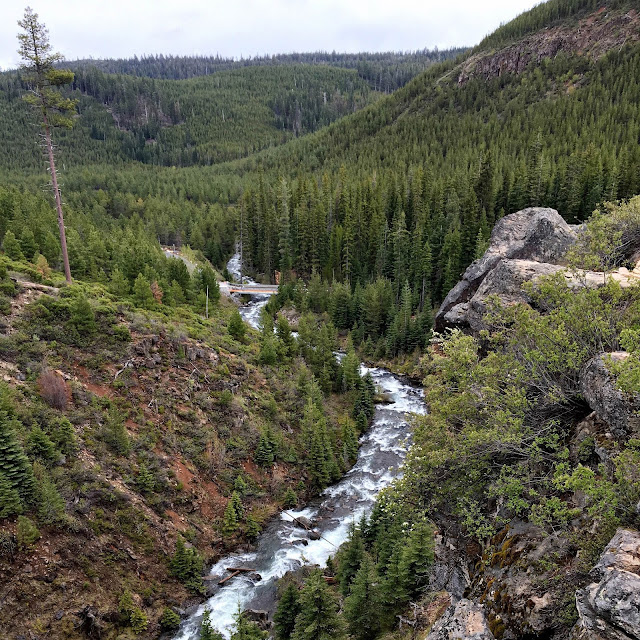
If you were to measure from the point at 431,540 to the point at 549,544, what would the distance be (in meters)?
9.59

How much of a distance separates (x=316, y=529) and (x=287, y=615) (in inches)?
460

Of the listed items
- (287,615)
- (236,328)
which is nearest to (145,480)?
(287,615)

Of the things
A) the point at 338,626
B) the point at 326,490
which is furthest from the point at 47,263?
the point at 338,626

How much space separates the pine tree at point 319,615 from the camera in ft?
62.5

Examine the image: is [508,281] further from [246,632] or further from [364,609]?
[246,632]

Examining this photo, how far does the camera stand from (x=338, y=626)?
63.3ft

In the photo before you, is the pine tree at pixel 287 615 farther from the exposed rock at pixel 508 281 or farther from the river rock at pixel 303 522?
the exposed rock at pixel 508 281

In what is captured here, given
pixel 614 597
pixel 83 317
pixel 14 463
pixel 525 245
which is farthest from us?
pixel 525 245

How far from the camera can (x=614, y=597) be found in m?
8.48

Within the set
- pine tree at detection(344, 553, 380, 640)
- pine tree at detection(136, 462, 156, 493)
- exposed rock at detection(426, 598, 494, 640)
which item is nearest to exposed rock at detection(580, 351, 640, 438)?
exposed rock at detection(426, 598, 494, 640)

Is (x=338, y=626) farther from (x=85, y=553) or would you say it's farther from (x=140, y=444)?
(x=140, y=444)

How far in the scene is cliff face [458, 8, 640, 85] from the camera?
139125 mm

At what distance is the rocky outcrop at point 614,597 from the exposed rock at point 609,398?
303cm

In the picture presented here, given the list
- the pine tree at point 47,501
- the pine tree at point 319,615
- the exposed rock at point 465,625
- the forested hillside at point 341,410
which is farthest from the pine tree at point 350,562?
the pine tree at point 47,501
